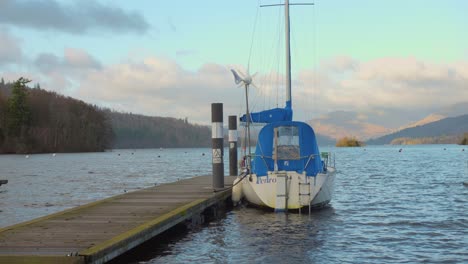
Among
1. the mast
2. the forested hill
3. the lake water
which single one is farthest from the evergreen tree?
the mast

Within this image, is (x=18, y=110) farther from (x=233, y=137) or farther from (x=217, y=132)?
(x=217, y=132)

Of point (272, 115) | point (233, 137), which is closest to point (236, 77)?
point (272, 115)

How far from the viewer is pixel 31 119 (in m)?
138

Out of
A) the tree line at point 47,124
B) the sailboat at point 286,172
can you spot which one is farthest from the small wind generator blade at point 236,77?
the tree line at point 47,124

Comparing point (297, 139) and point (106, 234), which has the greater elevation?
point (297, 139)

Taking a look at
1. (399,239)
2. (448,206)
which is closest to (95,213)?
(399,239)

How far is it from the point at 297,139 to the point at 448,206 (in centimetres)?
891

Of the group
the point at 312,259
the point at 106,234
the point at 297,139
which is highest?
the point at 297,139

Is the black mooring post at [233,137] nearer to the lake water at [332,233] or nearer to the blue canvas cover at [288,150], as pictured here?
the lake water at [332,233]

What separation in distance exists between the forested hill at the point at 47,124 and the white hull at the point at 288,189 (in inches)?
4814

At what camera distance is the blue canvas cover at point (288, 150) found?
2016cm

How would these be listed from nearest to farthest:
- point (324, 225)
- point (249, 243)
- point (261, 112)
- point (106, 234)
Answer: point (106, 234), point (249, 243), point (324, 225), point (261, 112)

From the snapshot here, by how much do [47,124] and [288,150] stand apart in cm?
13502

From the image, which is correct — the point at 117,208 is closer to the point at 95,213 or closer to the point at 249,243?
the point at 95,213
